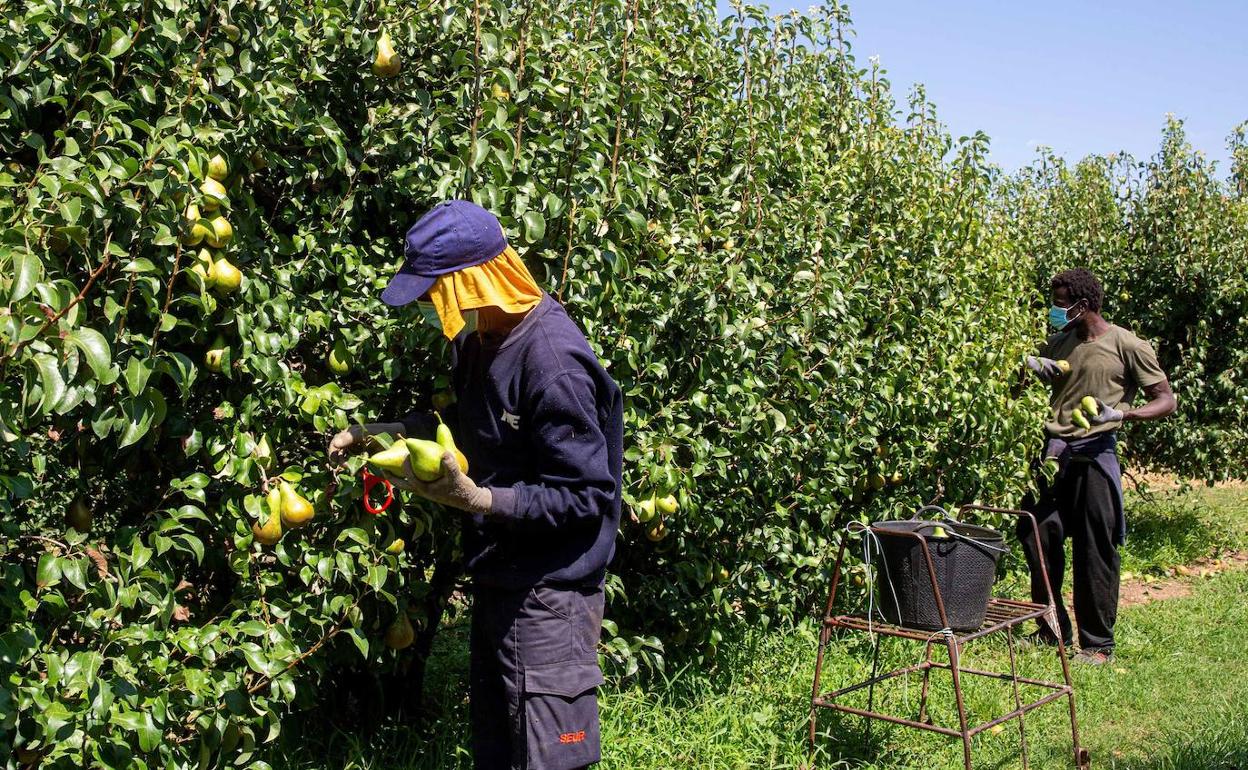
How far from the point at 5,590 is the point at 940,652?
412cm

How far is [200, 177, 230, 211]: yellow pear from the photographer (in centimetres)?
263

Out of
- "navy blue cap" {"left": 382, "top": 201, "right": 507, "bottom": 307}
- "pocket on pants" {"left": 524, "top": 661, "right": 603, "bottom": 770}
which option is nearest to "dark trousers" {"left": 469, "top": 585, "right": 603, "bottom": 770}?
"pocket on pants" {"left": 524, "top": 661, "right": 603, "bottom": 770}

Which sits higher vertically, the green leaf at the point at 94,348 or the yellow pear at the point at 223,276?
the yellow pear at the point at 223,276

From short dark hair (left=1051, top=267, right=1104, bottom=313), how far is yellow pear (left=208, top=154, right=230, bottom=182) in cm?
422

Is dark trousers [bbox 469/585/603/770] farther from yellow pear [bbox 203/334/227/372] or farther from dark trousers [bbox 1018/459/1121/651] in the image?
dark trousers [bbox 1018/459/1121/651]

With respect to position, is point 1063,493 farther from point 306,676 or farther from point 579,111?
point 306,676

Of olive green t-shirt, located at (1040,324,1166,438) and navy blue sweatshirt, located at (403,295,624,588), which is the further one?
olive green t-shirt, located at (1040,324,1166,438)

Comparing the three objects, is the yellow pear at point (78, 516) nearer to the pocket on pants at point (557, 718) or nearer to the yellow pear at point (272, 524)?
the yellow pear at point (272, 524)

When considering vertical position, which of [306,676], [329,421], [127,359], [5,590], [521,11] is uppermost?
[521,11]

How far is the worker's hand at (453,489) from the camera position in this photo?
2.32 m

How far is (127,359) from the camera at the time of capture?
2.55 m

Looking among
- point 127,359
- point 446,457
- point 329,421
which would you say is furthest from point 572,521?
point 127,359

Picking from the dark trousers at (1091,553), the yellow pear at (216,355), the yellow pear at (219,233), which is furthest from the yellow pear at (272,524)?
the dark trousers at (1091,553)

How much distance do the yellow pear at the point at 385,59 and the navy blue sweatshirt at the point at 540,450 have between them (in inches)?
33.6
